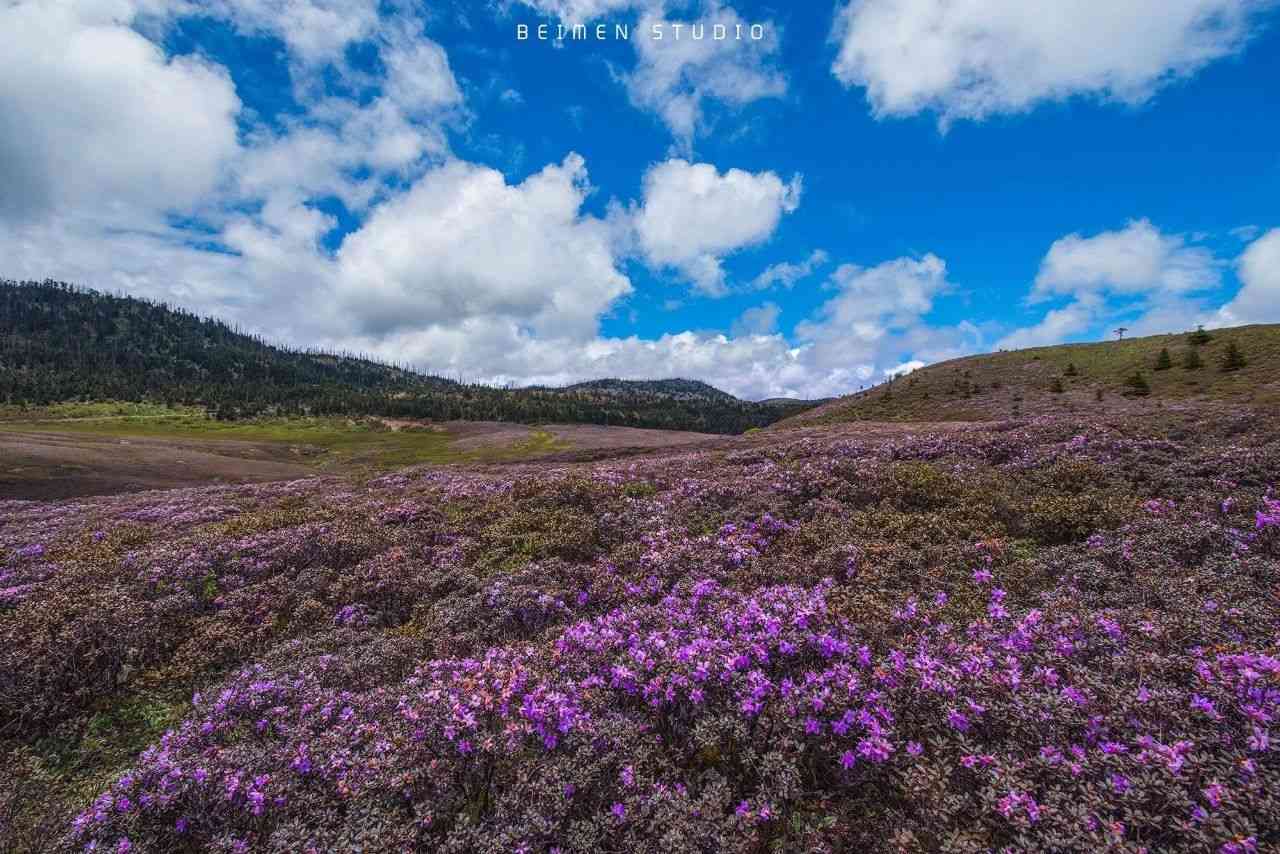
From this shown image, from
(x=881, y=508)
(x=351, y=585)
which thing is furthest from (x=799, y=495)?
(x=351, y=585)

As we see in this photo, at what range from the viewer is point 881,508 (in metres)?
12.2

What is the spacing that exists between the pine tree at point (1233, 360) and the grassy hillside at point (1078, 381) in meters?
0.37

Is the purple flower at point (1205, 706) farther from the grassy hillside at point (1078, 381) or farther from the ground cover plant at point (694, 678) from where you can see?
the grassy hillside at point (1078, 381)

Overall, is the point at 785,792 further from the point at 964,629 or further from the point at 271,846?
the point at 271,846

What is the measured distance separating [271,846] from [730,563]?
7.62m

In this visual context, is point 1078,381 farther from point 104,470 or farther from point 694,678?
point 104,470

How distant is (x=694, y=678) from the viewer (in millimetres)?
6348

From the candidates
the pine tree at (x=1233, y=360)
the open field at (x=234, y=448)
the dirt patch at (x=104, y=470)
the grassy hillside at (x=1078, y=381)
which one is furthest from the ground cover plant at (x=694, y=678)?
the pine tree at (x=1233, y=360)

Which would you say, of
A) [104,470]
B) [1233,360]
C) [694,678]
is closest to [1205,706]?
[694,678]

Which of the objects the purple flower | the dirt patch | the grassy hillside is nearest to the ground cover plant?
the purple flower

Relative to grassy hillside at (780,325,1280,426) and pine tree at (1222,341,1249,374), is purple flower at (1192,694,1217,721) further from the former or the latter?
pine tree at (1222,341,1249,374)

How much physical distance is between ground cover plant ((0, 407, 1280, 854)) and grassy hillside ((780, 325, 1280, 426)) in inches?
1744

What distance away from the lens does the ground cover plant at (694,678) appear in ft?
15.3

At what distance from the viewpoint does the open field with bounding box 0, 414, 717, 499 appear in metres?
40.4
